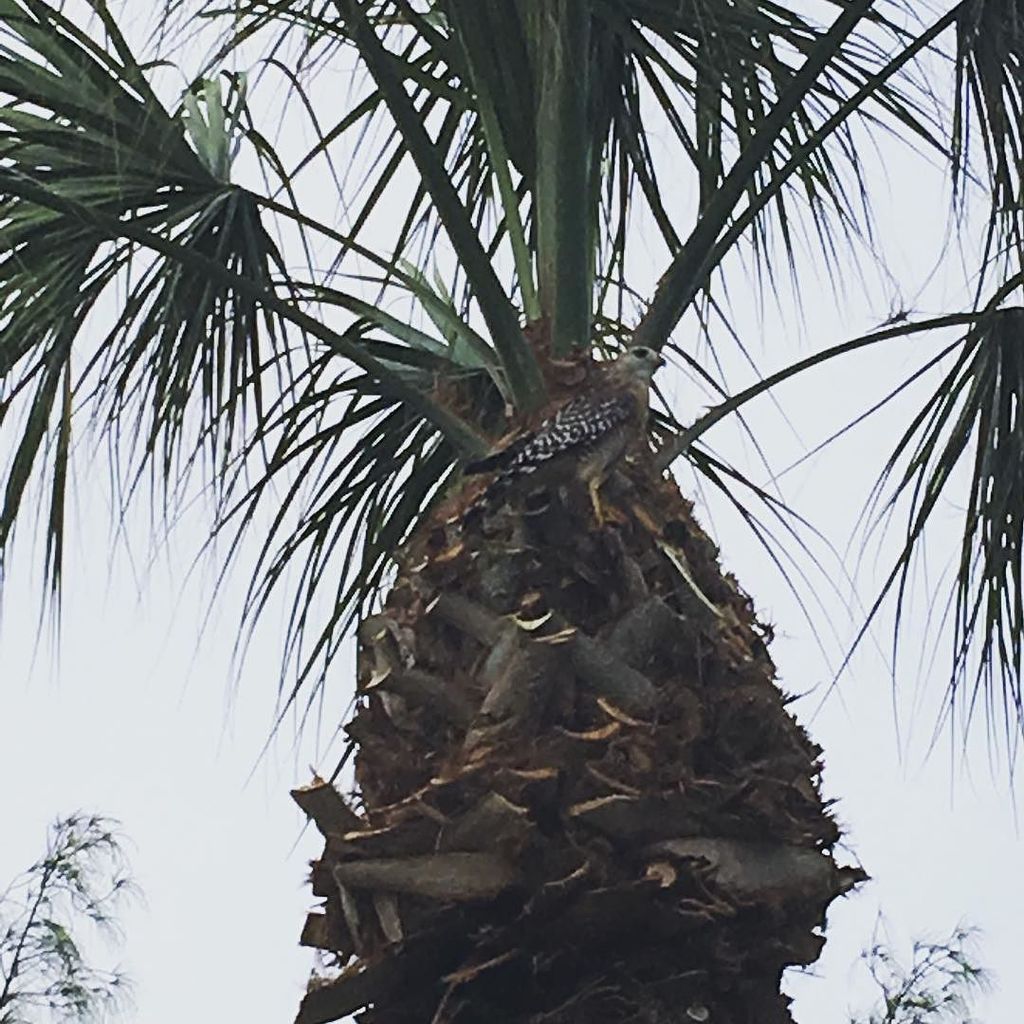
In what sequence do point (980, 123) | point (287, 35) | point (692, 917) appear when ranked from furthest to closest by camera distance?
point (980, 123) < point (287, 35) < point (692, 917)

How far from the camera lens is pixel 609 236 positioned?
4.80 m

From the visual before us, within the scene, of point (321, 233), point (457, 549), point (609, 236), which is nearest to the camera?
point (457, 549)

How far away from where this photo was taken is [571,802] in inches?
120

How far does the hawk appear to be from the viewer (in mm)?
3387

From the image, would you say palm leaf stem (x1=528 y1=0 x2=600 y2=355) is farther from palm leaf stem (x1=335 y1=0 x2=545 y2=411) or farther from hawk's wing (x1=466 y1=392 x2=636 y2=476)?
hawk's wing (x1=466 y1=392 x2=636 y2=476)

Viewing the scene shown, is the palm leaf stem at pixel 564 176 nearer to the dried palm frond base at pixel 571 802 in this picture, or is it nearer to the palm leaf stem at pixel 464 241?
the palm leaf stem at pixel 464 241

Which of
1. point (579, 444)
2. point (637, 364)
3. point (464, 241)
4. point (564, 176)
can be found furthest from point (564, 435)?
point (564, 176)

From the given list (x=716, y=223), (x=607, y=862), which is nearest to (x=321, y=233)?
(x=716, y=223)

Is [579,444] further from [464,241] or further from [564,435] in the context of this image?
[464,241]

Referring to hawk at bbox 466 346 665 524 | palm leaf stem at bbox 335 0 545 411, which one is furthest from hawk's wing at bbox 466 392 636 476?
palm leaf stem at bbox 335 0 545 411

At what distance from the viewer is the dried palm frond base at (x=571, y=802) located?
3.01m

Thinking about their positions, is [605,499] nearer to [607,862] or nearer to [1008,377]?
[607,862]

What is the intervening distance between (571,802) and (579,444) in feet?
2.08

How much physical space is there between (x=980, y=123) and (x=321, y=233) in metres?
1.32
